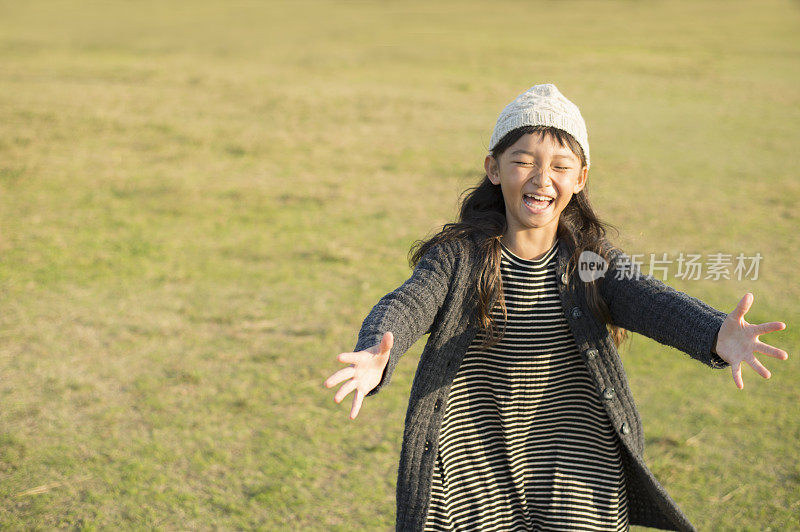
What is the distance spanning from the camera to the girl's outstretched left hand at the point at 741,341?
1.83 meters

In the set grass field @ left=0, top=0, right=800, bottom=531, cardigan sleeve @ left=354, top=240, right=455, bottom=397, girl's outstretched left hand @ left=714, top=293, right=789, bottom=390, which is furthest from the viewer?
grass field @ left=0, top=0, right=800, bottom=531

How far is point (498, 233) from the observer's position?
225cm

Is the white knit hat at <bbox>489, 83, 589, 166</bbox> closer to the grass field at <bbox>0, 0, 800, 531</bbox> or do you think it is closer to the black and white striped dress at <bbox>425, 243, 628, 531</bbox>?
the black and white striped dress at <bbox>425, 243, 628, 531</bbox>

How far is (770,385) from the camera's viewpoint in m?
4.11

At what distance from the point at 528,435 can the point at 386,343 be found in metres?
0.60

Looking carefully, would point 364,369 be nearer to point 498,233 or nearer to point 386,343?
point 386,343

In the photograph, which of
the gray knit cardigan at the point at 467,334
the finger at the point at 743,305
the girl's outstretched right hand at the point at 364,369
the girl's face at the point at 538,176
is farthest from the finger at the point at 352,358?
the finger at the point at 743,305

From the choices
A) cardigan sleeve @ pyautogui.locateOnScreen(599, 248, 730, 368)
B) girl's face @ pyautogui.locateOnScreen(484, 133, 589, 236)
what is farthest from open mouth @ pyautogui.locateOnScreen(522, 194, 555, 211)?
cardigan sleeve @ pyautogui.locateOnScreen(599, 248, 730, 368)

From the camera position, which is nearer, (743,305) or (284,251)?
(743,305)

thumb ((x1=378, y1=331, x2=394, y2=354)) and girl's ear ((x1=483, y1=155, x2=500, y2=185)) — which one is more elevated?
girl's ear ((x1=483, y1=155, x2=500, y2=185))

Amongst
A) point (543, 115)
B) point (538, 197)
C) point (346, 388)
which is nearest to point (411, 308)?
point (346, 388)

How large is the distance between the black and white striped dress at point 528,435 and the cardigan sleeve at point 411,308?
17 centimetres

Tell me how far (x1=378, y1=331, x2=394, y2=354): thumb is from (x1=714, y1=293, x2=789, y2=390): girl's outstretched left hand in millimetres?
767

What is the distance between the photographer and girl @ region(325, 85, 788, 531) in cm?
215
